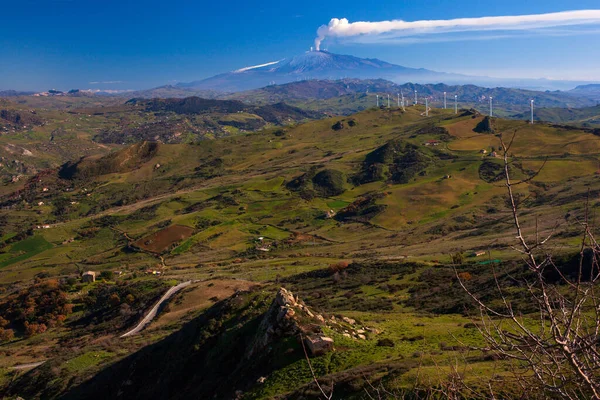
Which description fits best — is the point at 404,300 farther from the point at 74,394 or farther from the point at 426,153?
the point at 426,153

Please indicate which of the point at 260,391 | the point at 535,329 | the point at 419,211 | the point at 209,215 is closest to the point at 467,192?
the point at 419,211

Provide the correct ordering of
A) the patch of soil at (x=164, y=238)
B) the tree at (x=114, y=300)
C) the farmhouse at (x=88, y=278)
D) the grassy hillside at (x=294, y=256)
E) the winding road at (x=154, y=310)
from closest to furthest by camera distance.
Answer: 1. the grassy hillside at (x=294, y=256)
2. the winding road at (x=154, y=310)
3. the tree at (x=114, y=300)
4. the farmhouse at (x=88, y=278)
5. the patch of soil at (x=164, y=238)

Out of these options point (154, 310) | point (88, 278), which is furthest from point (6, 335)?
point (88, 278)

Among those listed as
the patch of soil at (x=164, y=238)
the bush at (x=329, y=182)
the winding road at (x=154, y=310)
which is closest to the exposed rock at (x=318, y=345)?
the winding road at (x=154, y=310)

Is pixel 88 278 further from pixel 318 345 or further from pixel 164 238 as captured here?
pixel 318 345

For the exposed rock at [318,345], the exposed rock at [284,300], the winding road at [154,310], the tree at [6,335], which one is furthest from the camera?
the tree at [6,335]

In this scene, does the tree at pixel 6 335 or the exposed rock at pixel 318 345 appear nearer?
the exposed rock at pixel 318 345

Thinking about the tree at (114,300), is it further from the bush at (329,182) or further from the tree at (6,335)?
the bush at (329,182)

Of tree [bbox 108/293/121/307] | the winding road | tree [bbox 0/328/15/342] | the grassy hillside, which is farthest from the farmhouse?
the winding road

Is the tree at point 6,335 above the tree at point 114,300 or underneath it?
underneath
